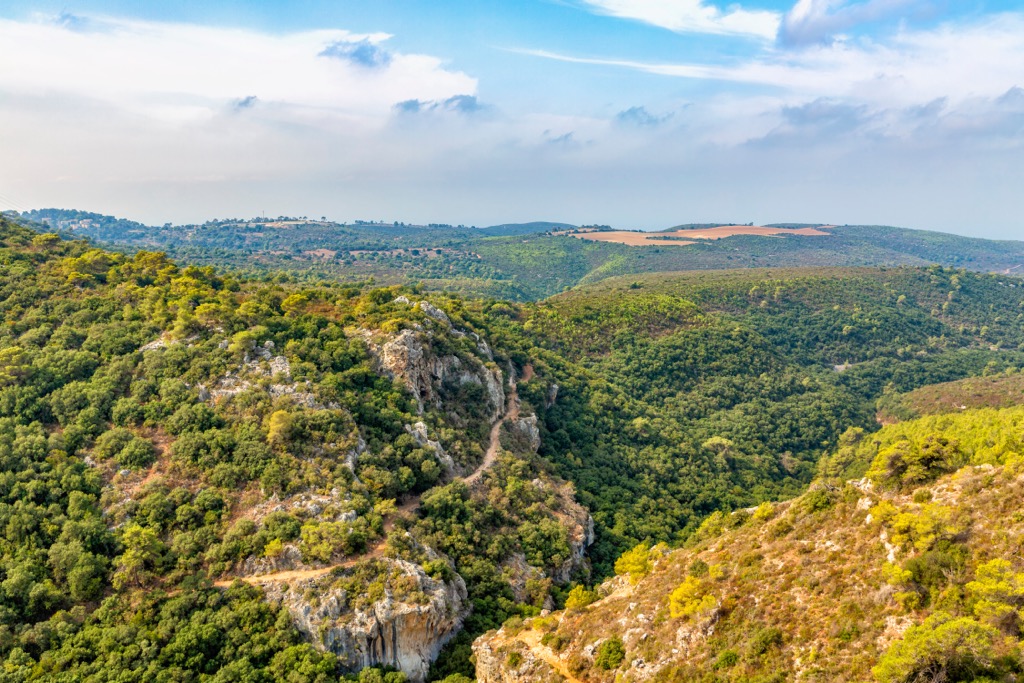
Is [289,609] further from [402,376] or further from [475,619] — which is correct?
[402,376]

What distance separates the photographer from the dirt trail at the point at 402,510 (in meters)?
42.5

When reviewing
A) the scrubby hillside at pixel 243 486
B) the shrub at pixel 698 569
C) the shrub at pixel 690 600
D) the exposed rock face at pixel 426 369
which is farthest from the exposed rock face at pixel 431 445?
the shrub at pixel 690 600

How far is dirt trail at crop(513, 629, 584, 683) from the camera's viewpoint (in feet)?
116

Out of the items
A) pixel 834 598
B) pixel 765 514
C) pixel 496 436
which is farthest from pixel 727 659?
A: pixel 496 436

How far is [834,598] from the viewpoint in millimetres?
30391

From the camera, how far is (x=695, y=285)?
17300 centimetres

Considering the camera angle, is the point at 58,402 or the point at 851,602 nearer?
the point at 851,602

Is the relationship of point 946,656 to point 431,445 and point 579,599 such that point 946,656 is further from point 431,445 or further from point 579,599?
point 431,445

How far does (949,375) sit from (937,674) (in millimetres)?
143711

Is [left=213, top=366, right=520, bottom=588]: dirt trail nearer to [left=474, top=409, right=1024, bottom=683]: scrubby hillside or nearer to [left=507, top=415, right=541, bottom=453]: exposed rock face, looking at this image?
[left=507, top=415, right=541, bottom=453]: exposed rock face

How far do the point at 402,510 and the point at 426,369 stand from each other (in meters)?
21.7

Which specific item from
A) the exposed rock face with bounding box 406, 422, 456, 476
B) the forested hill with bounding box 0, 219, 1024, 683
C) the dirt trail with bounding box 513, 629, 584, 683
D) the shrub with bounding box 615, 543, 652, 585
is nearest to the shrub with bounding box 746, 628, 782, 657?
the dirt trail with bounding box 513, 629, 584, 683

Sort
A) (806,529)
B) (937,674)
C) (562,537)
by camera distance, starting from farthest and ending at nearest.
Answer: (562,537), (806,529), (937,674)

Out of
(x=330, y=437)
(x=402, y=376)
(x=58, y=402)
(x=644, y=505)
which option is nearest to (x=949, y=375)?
(x=644, y=505)
